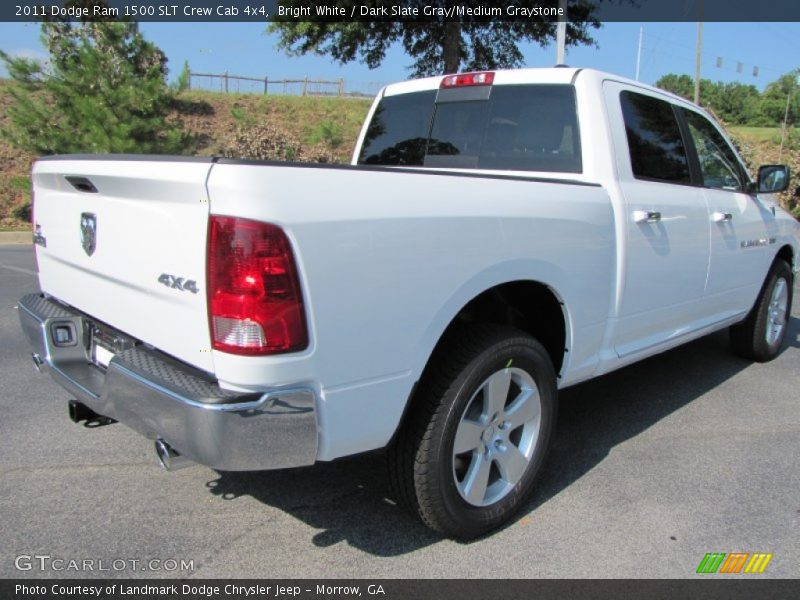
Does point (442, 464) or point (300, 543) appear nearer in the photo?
point (442, 464)

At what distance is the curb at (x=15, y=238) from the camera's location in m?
13.1

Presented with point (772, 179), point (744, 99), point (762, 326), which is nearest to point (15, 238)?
point (762, 326)

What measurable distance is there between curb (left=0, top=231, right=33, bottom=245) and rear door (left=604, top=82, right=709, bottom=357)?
12886 millimetres

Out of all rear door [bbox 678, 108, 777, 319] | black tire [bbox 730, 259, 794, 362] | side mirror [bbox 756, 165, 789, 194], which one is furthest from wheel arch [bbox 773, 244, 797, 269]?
side mirror [bbox 756, 165, 789, 194]

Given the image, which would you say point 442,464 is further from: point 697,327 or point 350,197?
point 697,327

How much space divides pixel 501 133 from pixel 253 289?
2199mm

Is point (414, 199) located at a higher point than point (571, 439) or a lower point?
higher

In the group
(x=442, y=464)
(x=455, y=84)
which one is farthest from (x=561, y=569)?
(x=455, y=84)

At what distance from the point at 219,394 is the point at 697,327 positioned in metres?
3.18

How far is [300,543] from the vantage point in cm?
265

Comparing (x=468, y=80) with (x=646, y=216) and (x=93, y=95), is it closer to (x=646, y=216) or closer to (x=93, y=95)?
(x=646, y=216)

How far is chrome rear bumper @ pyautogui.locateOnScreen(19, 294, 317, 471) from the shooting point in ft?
6.41

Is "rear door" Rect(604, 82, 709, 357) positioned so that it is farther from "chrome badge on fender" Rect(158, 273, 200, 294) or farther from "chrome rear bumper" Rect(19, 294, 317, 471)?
"chrome badge on fender" Rect(158, 273, 200, 294)

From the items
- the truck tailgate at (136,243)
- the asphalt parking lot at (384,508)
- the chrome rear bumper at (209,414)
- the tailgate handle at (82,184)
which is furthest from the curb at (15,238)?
the chrome rear bumper at (209,414)
